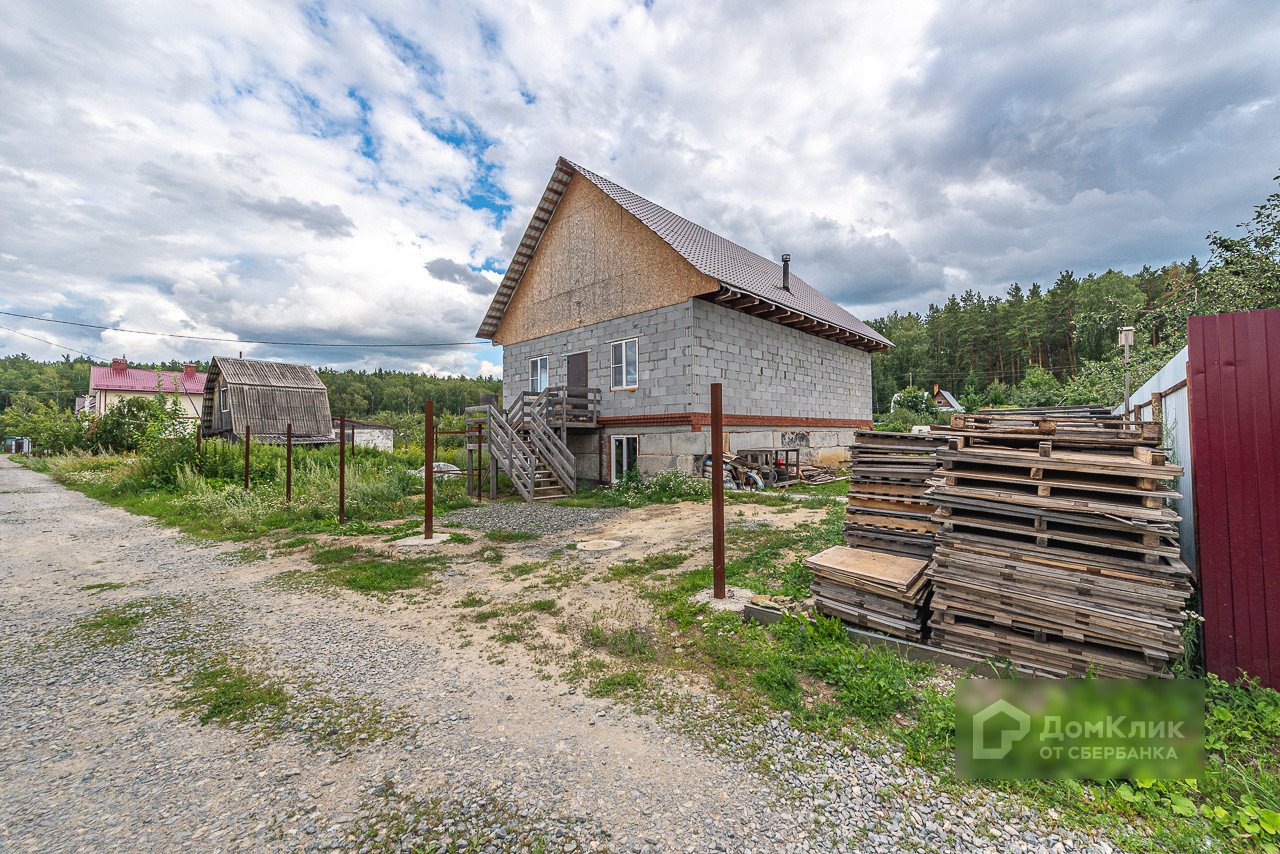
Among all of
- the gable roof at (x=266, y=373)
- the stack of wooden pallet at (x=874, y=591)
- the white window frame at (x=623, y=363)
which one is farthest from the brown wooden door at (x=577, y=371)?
the gable roof at (x=266, y=373)

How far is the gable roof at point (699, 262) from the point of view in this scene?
15.5 metres

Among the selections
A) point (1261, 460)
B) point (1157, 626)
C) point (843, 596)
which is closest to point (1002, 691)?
point (1157, 626)

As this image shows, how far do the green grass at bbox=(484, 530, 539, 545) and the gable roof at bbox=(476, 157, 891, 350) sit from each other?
8676 mm

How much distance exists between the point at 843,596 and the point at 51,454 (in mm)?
47348

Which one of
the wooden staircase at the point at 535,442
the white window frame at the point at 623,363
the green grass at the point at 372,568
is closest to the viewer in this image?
the green grass at the point at 372,568

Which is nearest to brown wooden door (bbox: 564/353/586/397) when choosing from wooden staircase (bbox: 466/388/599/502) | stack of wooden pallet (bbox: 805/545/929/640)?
wooden staircase (bbox: 466/388/599/502)

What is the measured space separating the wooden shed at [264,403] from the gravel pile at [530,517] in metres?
22.0

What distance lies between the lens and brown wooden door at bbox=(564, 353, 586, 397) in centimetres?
1758

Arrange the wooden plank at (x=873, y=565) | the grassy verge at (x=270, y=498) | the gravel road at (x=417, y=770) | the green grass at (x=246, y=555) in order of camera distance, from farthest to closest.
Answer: the grassy verge at (x=270, y=498) → the green grass at (x=246, y=555) → the wooden plank at (x=873, y=565) → the gravel road at (x=417, y=770)

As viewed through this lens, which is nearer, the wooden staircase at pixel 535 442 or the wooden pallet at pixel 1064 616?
the wooden pallet at pixel 1064 616

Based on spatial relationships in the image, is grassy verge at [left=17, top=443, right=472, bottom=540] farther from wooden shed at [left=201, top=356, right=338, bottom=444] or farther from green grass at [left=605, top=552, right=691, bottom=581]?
wooden shed at [left=201, top=356, right=338, bottom=444]

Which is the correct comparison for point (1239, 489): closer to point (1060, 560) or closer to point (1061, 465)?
point (1061, 465)

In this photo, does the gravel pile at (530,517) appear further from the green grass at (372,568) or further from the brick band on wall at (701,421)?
the brick band on wall at (701,421)

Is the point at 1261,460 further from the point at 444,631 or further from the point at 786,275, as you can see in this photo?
the point at 786,275
